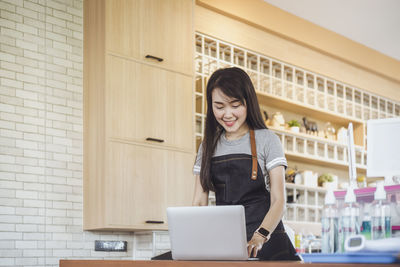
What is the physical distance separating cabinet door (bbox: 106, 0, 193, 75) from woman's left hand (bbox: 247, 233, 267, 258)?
2183 mm

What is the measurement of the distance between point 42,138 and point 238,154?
1.74m

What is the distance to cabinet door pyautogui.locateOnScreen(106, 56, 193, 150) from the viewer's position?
149 inches

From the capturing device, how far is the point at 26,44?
3699mm

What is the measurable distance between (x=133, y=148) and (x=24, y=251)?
974 millimetres

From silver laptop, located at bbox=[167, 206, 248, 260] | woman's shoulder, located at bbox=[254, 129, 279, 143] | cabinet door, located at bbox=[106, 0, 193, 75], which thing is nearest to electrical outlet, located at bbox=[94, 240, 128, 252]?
cabinet door, located at bbox=[106, 0, 193, 75]

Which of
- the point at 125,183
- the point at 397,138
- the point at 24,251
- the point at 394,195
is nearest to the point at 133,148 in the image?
the point at 125,183

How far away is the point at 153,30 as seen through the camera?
4.10 m

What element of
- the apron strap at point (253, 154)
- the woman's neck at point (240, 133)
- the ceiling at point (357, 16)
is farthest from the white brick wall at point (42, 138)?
the ceiling at point (357, 16)

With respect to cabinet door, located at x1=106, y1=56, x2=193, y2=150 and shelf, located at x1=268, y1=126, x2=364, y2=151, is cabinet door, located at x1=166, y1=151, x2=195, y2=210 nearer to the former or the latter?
cabinet door, located at x1=106, y1=56, x2=193, y2=150

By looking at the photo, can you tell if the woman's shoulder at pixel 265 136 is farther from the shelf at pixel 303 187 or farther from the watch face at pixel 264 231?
the shelf at pixel 303 187

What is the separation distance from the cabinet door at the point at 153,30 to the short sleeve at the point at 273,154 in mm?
1805

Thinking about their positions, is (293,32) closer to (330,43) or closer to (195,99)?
(330,43)

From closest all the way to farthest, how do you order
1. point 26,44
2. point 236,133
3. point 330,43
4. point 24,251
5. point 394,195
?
point 394,195
point 236,133
point 24,251
point 26,44
point 330,43

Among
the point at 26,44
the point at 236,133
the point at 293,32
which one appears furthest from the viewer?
the point at 293,32
